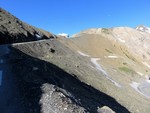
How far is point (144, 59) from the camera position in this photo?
138375mm

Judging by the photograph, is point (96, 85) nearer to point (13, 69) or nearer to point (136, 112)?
point (136, 112)

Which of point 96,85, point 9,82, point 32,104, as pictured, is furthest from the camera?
point 96,85

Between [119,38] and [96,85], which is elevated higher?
[119,38]

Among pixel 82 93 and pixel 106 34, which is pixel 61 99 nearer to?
pixel 82 93

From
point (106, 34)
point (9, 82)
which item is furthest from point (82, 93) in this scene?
point (106, 34)

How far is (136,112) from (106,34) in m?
114

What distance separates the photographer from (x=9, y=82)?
79.5ft

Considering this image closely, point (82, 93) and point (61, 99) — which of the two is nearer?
point (61, 99)

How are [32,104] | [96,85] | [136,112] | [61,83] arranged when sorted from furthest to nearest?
1. [96,85]
2. [136,112]
3. [61,83]
4. [32,104]

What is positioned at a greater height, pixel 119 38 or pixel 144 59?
pixel 119 38

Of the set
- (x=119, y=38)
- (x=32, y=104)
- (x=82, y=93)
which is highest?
(x=119, y=38)

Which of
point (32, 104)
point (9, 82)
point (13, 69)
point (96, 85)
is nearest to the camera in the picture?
point (32, 104)

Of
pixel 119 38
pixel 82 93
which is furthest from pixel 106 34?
pixel 82 93

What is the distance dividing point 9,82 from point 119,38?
13311 cm
